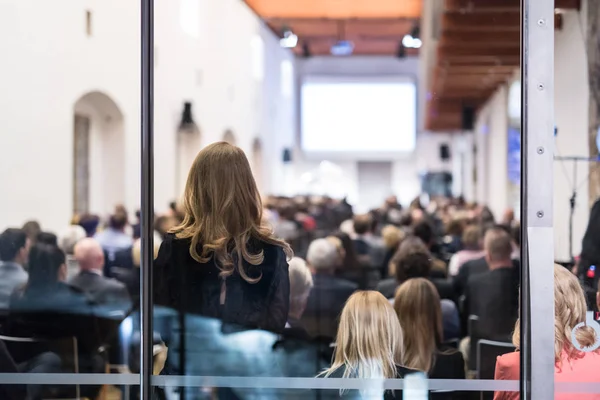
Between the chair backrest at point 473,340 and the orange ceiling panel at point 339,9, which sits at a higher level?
the orange ceiling panel at point 339,9

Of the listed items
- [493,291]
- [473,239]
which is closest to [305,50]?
[473,239]

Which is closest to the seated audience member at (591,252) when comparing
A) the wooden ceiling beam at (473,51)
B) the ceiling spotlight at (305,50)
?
the wooden ceiling beam at (473,51)

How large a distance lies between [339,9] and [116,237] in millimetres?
13733

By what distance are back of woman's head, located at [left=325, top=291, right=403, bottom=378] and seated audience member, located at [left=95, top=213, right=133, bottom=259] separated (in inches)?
152

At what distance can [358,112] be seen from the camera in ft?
79.0

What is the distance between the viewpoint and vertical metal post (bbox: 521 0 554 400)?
2.26 meters

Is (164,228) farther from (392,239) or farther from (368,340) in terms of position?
(392,239)

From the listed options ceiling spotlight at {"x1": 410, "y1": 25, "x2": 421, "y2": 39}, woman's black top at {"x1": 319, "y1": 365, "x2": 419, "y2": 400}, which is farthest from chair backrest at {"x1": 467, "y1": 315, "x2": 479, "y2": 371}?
ceiling spotlight at {"x1": 410, "y1": 25, "x2": 421, "y2": 39}

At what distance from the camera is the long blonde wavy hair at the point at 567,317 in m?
2.40

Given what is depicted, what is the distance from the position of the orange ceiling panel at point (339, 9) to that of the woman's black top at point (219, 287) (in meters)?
15.5

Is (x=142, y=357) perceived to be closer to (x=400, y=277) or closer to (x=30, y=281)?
(x=30, y=281)

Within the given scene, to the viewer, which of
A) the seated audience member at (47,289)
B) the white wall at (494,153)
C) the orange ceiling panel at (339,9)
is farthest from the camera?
the orange ceiling panel at (339,9)

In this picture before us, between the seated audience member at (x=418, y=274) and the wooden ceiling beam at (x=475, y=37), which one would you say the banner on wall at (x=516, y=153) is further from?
the wooden ceiling beam at (x=475, y=37)

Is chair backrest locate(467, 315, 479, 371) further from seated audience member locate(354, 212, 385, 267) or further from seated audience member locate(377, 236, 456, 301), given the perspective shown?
seated audience member locate(354, 212, 385, 267)
